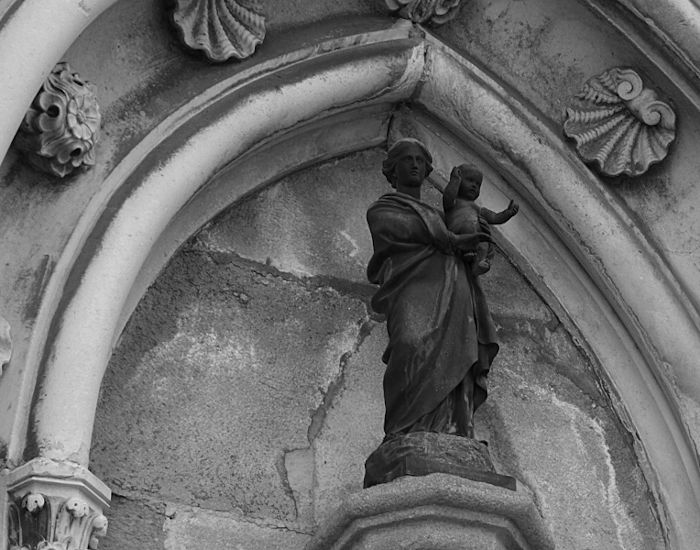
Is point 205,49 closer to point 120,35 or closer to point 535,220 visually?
point 120,35

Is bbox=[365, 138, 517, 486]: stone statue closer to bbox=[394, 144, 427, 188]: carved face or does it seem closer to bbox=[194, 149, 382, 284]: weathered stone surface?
bbox=[394, 144, 427, 188]: carved face

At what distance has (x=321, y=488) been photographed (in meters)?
4.96

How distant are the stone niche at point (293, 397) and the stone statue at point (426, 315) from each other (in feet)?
1.22

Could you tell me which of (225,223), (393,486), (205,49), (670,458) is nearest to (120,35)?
(205,49)

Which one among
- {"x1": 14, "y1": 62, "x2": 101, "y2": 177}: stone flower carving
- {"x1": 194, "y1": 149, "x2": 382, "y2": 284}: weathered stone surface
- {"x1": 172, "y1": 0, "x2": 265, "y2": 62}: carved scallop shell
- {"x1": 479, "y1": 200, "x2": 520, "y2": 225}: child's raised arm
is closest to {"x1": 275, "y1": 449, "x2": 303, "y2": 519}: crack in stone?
{"x1": 194, "y1": 149, "x2": 382, "y2": 284}: weathered stone surface

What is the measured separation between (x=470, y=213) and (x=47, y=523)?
1431 mm

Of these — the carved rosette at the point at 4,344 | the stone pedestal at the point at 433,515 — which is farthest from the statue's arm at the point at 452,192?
the carved rosette at the point at 4,344

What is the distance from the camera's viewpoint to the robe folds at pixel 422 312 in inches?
182

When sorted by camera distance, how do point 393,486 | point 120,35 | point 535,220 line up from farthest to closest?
point 535,220, point 120,35, point 393,486

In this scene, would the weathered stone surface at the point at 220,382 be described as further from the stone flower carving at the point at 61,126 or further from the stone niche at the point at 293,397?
the stone flower carving at the point at 61,126

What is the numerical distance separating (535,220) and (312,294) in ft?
2.56

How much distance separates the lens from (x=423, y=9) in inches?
220

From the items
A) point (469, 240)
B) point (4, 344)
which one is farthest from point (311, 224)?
point (4, 344)

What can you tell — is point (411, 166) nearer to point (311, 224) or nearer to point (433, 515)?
point (311, 224)
